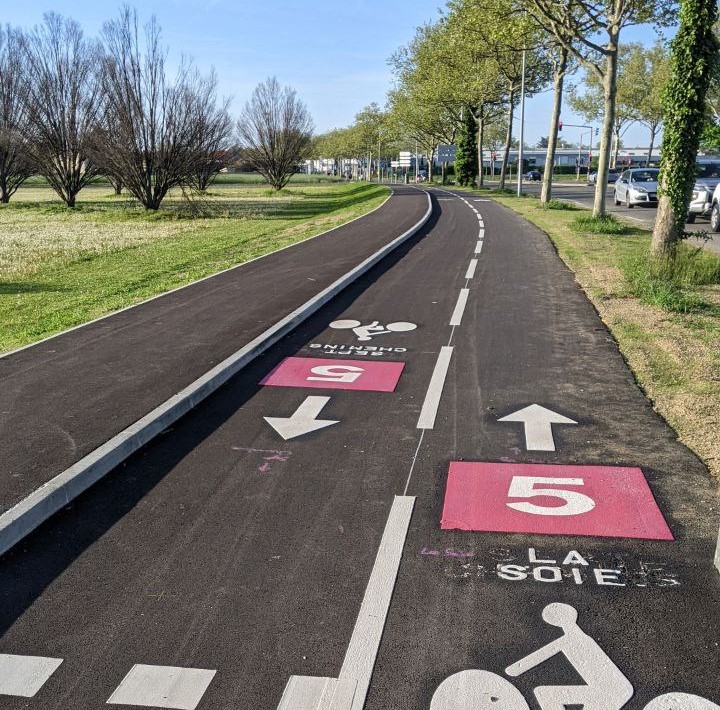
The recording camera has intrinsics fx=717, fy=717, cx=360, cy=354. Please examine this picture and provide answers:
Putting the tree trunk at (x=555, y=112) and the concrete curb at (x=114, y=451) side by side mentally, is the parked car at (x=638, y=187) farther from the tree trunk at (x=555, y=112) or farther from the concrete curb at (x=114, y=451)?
the concrete curb at (x=114, y=451)

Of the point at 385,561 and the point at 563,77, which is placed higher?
the point at 563,77

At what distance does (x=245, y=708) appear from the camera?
9.81 feet

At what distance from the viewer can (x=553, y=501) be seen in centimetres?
479

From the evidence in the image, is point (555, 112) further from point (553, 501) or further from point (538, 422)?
point (553, 501)

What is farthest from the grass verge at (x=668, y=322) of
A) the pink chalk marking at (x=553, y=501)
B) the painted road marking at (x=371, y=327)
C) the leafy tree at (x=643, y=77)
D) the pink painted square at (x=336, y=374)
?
the leafy tree at (x=643, y=77)

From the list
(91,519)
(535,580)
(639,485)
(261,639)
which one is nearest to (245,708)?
(261,639)

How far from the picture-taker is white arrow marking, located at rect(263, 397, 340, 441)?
6145mm

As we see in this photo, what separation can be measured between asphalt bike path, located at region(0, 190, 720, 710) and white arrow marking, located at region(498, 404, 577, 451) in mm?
25

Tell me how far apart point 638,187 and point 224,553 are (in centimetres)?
3070

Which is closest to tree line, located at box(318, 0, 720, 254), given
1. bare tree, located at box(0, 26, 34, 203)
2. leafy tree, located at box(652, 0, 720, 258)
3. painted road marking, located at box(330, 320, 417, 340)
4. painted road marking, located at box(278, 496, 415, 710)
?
leafy tree, located at box(652, 0, 720, 258)

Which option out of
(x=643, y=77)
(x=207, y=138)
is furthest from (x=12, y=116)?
(x=643, y=77)

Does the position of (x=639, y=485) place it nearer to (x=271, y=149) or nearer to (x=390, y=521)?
(x=390, y=521)

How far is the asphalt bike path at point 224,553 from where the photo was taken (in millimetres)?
3309

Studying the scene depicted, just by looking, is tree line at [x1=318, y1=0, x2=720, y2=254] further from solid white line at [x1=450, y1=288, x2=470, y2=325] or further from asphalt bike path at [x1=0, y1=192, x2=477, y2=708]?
asphalt bike path at [x1=0, y1=192, x2=477, y2=708]
